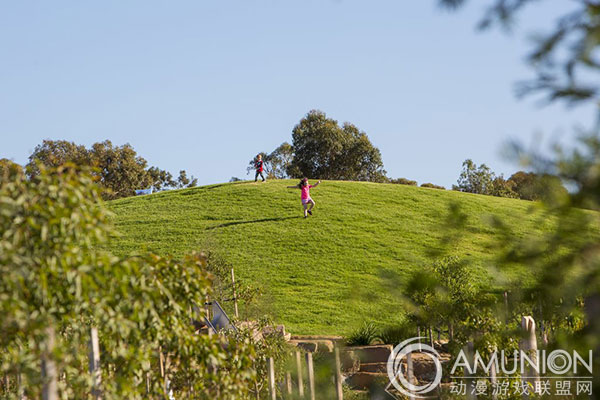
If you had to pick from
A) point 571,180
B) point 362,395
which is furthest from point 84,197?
point 362,395

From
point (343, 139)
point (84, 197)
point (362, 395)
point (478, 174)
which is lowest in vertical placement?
point (362, 395)

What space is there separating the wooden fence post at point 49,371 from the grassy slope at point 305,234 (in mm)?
12607

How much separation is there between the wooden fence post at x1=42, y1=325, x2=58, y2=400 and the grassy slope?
1261 cm

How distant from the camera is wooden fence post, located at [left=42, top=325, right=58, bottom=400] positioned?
12.2 feet

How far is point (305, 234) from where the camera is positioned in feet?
84.0

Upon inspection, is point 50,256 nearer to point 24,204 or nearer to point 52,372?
point 24,204

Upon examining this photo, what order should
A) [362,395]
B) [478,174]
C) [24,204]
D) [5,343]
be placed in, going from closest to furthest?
[24,204] < [5,343] < [362,395] < [478,174]

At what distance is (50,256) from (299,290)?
55.3ft

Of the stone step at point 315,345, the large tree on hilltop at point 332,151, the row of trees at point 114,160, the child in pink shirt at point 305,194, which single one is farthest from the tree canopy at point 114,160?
the stone step at point 315,345

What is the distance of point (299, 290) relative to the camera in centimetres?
2027

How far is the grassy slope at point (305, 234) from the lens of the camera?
18.8 m

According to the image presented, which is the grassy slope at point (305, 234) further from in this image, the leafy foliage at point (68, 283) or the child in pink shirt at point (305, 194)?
the leafy foliage at point (68, 283)

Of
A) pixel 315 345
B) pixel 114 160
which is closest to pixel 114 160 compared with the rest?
pixel 114 160

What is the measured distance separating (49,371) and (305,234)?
21.7 m
